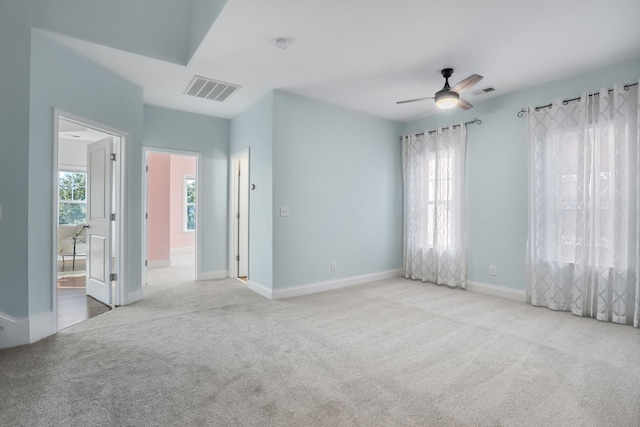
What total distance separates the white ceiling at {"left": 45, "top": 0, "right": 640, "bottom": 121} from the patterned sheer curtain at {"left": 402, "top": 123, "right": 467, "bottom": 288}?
91cm

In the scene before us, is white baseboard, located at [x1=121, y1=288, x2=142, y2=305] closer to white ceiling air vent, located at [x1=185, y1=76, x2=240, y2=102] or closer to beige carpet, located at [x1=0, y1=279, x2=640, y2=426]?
beige carpet, located at [x1=0, y1=279, x2=640, y2=426]

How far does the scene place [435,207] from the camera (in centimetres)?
489

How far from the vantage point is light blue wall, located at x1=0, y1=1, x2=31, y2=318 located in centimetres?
260

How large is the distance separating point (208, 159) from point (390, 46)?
338 cm

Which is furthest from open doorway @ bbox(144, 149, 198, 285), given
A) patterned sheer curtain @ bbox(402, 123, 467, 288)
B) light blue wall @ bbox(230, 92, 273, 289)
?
patterned sheer curtain @ bbox(402, 123, 467, 288)

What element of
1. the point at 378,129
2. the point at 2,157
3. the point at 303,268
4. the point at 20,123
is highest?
the point at 378,129

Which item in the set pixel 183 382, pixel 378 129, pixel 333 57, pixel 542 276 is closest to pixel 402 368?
pixel 183 382

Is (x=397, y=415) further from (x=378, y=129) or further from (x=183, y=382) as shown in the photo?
(x=378, y=129)

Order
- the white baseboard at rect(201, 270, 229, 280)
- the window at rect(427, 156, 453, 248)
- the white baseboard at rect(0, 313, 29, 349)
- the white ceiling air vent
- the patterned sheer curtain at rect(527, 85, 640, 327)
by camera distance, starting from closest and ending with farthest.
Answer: the white baseboard at rect(0, 313, 29, 349), the patterned sheer curtain at rect(527, 85, 640, 327), the white ceiling air vent, the window at rect(427, 156, 453, 248), the white baseboard at rect(201, 270, 229, 280)

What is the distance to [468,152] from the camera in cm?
459

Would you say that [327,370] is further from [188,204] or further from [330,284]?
[188,204]

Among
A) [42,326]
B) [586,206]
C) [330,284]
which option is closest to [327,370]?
[330,284]

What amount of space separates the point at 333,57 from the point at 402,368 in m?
2.92

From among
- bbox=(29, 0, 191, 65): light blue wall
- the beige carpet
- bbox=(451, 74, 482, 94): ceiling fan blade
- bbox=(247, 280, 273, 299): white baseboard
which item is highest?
bbox=(29, 0, 191, 65): light blue wall
